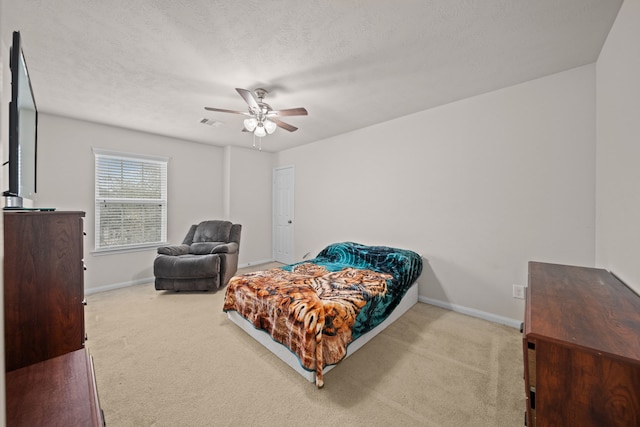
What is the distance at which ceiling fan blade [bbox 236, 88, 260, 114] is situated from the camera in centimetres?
219

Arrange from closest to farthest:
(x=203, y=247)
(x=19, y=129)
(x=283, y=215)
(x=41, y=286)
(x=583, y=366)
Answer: (x=583, y=366), (x=41, y=286), (x=19, y=129), (x=203, y=247), (x=283, y=215)

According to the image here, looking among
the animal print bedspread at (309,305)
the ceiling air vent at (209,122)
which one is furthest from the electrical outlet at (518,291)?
the ceiling air vent at (209,122)

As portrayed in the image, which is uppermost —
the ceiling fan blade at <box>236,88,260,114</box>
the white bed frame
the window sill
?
the ceiling fan blade at <box>236,88,260,114</box>

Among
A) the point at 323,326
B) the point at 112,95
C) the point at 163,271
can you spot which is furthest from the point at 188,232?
the point at 323,326

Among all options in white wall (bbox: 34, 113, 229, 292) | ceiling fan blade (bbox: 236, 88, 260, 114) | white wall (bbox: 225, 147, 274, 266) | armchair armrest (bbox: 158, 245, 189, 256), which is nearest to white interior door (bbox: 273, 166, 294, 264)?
white wall (bbox: 225, 147, 274, 266)

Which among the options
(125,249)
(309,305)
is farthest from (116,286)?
(309,305)

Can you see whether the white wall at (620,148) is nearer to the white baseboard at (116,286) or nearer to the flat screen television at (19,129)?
the flat screen television at (19,129)

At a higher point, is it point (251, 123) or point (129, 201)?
point (251, 123)

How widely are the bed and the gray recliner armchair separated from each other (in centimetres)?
96

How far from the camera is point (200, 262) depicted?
3543 millimetres

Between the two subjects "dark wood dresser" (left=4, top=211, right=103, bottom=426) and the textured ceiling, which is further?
the textured ceiling

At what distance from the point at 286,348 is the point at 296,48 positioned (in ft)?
7.59

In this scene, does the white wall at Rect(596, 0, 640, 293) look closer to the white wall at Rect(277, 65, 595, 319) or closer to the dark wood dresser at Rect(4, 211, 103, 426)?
the white wall at Rect(277, 65, 595, 319)

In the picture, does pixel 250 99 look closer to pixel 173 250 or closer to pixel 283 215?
pixel 173 250
